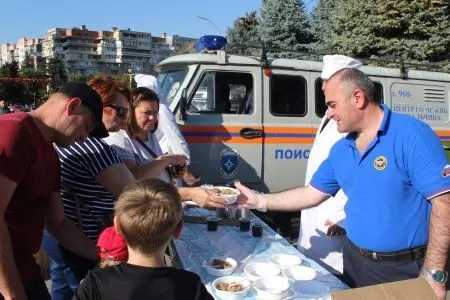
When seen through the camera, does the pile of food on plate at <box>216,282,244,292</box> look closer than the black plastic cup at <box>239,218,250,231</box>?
Yes

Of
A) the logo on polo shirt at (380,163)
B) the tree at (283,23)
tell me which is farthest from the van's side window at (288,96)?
the tree at (283,23)

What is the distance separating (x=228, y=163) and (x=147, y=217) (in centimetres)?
398

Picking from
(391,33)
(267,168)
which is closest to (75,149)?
(267,168)

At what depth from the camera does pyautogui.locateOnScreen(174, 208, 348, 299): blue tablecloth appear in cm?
249

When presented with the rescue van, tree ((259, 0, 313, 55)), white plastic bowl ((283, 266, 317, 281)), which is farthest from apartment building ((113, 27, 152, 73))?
white plastic bowl ((283, 266, 317, 281))

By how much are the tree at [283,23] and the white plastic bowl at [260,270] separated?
16.8 m

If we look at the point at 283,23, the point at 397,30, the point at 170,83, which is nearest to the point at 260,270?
the point at 170,83

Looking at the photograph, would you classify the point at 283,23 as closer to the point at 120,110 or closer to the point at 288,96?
the point at 288,96

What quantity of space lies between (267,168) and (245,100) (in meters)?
0.95

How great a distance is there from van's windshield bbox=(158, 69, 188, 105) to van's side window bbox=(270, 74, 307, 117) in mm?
1207

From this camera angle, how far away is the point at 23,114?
189 cm

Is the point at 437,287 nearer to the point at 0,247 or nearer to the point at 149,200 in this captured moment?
the point at 149,200

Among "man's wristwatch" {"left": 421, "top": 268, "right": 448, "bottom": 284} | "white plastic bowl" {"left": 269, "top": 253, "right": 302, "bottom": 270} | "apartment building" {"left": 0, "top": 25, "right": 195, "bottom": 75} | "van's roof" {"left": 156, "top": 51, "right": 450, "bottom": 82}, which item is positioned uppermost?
"apartment building" {"left": 0, "top": 25, "right": 195, "bottom": 75}

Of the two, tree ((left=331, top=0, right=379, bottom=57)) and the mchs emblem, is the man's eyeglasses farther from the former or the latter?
tree ((left=331, top=0, right=379, bottom=57))
